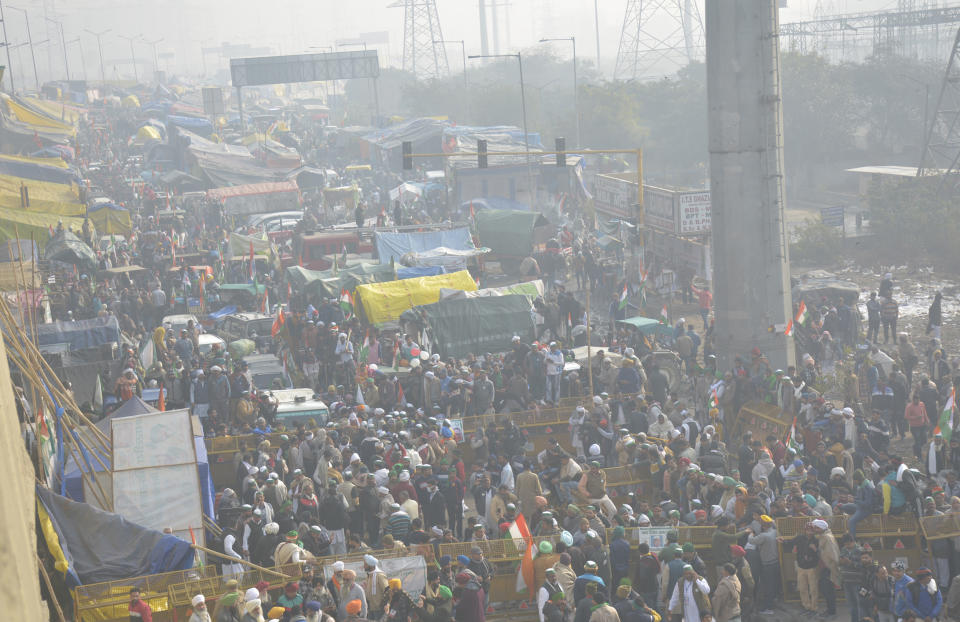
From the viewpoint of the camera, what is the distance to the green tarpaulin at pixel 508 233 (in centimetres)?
3288

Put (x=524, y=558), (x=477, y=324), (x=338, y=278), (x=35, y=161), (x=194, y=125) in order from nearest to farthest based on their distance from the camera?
(x=524, y=558), (x=477, y=324), (x=338, y=278), (x=35, y=161), (x=194, y=125)

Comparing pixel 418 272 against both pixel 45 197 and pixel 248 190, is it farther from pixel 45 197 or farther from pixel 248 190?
pixel 248 190

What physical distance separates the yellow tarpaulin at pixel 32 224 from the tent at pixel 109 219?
4.73ft

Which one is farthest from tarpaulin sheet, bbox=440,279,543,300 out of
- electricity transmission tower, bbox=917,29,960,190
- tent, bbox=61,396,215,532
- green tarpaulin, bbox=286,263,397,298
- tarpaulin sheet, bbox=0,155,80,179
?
tarpaulin sheet, bbox=0,155,80,179

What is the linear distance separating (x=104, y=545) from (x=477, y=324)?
13.2m

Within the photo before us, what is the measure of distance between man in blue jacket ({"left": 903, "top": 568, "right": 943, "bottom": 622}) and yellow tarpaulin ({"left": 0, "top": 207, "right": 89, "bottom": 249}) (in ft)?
89.8

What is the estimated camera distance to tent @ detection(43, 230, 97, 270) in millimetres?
29156

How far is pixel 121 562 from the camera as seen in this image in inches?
399

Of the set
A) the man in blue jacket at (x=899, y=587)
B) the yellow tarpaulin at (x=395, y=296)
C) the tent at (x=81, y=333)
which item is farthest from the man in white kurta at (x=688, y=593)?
the tent at (x=81, y=333)

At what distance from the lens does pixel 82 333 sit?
2184 cm

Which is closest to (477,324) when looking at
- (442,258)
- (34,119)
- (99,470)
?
(442,258)

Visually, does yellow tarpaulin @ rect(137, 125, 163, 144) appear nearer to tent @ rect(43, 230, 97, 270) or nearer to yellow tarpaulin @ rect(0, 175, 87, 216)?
yellow tarpaulin @ rect(0, 175, 87, 216)

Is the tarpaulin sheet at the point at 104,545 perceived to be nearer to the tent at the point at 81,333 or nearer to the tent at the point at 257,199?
the tent at the point at 81,333

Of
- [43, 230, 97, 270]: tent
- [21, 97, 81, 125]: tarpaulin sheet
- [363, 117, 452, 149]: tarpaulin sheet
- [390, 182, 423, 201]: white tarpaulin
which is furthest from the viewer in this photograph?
[21, 97, 81, 125]: tarpaulin sheet
